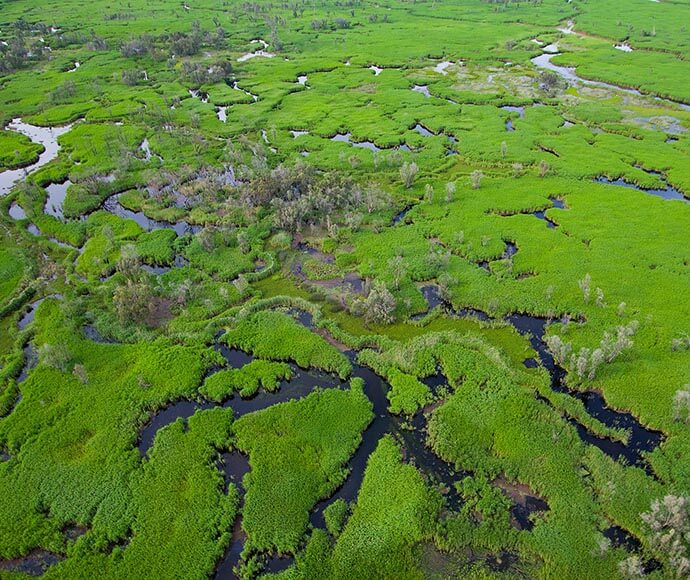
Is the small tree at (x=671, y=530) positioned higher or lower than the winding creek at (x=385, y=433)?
higher

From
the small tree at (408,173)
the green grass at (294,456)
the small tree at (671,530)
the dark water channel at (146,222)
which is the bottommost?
the green grass at (294,456)

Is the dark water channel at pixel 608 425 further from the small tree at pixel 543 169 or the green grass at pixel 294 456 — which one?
the small tree at pixel 543 169

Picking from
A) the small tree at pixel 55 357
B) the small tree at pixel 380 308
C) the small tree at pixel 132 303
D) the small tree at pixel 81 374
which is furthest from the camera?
the small tree at pixel 132 303

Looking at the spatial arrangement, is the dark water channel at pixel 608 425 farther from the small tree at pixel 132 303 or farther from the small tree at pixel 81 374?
the small tree at pixel 81 374

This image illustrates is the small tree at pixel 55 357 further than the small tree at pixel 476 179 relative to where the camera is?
No

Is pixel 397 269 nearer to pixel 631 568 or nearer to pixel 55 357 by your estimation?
pixel 631 568

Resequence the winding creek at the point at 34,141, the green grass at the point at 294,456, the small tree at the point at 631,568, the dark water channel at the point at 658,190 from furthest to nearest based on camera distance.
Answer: the winding creek at the point at 34,141 → the dark water channel at the point at 658,190 → the green grass at the point at 294,456 → the small tree at the point at 631,568

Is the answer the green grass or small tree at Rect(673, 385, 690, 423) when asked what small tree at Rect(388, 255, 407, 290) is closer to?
the green grass

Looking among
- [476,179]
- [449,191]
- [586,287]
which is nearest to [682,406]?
[586,287]

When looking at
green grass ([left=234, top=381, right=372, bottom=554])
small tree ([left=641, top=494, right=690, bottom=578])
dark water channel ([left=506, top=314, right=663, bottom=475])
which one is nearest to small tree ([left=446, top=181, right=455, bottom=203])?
dark water channel ([left=506, top=314, right=663, bottom=475])

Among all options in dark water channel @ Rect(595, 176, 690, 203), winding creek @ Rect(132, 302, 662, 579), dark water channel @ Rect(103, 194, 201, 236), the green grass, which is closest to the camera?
the green grass

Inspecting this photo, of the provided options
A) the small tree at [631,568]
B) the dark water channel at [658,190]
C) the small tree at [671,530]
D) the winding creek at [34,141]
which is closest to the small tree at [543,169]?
the dark water channel at [658,190]
